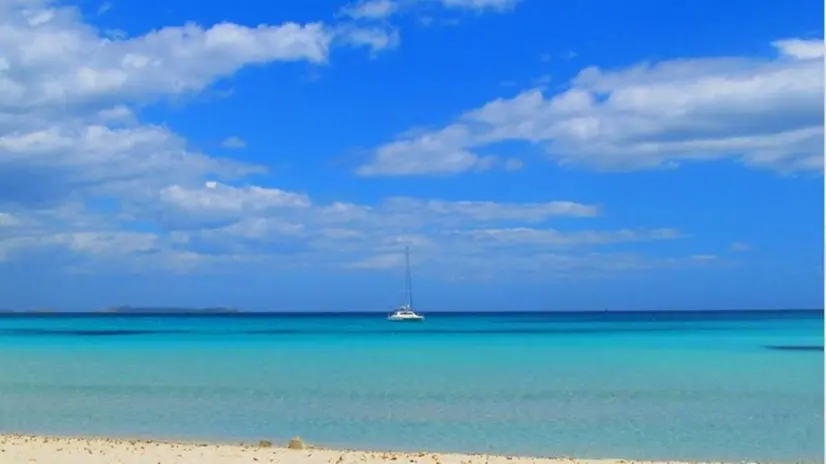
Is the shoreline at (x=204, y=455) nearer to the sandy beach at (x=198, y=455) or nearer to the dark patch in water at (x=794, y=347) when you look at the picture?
the sandy beach at (x=198, y=455)

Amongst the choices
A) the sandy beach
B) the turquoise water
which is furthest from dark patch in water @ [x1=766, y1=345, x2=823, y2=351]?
the sandy beach

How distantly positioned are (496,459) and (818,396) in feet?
52.2

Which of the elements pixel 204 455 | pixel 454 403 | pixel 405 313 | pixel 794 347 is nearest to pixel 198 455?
pixel 204 455

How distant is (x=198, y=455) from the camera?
16547 millimetres

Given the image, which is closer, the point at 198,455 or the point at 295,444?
the point at 198,455

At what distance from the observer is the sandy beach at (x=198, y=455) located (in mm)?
16078

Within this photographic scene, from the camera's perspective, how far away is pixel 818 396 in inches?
1130

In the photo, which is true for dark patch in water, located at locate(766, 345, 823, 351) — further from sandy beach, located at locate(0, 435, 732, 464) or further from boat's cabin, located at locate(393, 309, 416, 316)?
boat's cabin, located at locate(393, 309, 416, 316)

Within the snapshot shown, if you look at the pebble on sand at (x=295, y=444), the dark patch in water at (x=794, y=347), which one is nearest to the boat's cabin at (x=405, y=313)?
the dark patch in water at (x=794, y=347)

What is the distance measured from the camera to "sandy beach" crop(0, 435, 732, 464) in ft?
52.7

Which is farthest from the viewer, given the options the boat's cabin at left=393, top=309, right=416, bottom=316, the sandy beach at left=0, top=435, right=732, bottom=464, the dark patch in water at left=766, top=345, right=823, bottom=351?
the boat's cabin at left=393, top=309, right=416, bottom=316

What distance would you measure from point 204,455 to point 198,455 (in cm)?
10

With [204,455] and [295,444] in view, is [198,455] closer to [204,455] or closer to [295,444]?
[204,455]

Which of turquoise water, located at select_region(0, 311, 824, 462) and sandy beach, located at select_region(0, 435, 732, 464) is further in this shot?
turquoise water, located at select_region(0, 311, 824, 462)
